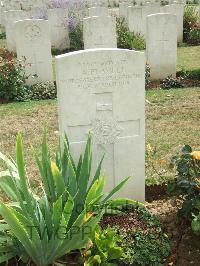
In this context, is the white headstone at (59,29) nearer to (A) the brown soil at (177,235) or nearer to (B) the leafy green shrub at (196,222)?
(A) the brown soil at (177,235)

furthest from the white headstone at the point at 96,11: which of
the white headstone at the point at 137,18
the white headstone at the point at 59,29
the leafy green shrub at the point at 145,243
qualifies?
the leafy green shrub at the point at 145,243

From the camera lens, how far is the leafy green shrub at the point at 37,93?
342 inches

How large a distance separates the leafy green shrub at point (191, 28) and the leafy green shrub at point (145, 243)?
40.5 feet

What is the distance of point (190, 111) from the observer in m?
7.36

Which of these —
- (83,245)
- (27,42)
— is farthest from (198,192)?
(27,42)

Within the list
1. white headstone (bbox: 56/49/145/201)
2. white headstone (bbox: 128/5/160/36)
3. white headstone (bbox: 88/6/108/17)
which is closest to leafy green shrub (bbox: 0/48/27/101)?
white headstone (bbox: 56/49/145/201)

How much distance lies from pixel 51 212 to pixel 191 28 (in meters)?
13.6

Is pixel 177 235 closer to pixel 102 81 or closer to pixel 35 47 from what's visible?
pixel 102 81

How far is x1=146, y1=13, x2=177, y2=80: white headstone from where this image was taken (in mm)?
9688

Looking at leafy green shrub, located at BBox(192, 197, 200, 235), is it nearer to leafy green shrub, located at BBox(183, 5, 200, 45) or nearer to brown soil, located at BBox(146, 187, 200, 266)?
brown soil, located at BBox(146, 187, 200, 266)

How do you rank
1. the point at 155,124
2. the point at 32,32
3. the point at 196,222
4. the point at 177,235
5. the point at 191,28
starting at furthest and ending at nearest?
the point at 191,28
the point at 32,32
the point at 155,124
the point at 177,235
the point at 196,222

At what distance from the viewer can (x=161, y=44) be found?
9.79 m

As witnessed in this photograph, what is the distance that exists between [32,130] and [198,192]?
3710mm

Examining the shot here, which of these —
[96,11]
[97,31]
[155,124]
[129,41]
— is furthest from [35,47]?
[96,11]
